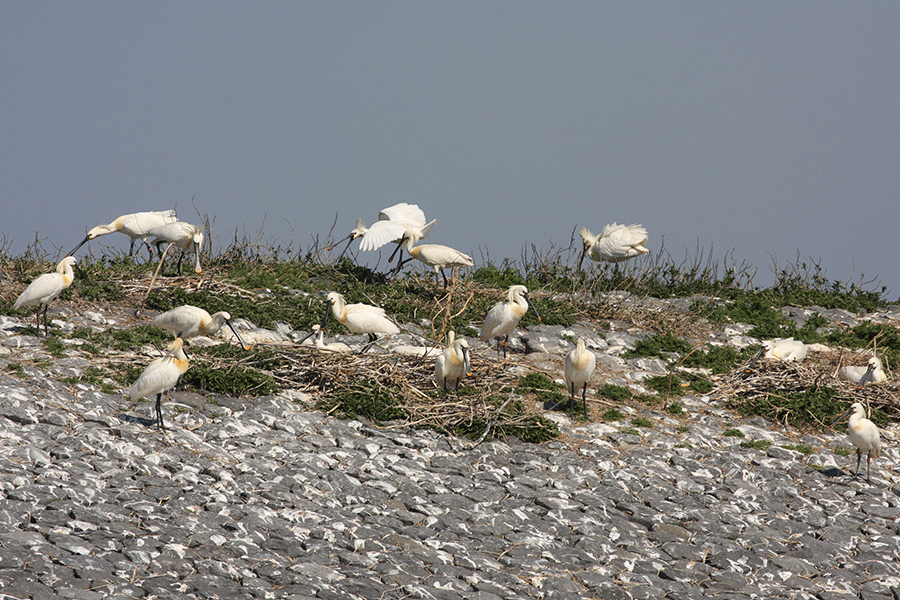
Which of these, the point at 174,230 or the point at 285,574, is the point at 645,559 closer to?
the point at 285,574

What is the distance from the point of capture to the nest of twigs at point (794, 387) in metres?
11.6

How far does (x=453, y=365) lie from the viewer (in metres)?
10.5

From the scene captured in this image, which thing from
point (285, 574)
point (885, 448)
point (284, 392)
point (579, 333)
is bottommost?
point (285, 574)

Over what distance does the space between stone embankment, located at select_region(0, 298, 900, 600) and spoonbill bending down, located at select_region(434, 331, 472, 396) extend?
1085 millimetres

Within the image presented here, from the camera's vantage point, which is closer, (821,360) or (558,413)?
(558,413)

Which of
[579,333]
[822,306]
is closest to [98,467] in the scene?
[579,333]

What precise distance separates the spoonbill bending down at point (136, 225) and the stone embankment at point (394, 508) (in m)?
5.96

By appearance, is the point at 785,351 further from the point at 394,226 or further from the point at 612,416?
the point at 394,226

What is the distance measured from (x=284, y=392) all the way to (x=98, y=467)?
314 centimetres

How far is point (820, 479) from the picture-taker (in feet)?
30.8

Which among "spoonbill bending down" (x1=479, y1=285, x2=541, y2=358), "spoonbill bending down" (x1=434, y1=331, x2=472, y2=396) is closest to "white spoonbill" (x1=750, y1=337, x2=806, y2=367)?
"spoonbill bending down" (x1=479, y1=285, x2=541, y2=358)

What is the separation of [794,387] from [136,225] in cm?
1253

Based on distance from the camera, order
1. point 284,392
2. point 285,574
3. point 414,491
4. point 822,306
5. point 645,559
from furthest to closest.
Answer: point 822,306
point 284,392
point 414,491
point 645,559
point 285,574

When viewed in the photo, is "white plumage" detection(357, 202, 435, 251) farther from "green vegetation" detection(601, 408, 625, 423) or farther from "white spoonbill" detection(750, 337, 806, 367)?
"white spoonbill" detection(750, 337, 806, 367)
